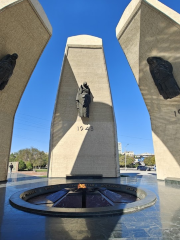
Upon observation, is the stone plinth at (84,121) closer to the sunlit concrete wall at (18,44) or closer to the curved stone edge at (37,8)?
the sunlit concrete wall at (18,44)

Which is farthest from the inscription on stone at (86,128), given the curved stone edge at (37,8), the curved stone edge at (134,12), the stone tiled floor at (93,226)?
the stone tiled floor at (93,226)

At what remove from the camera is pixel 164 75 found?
26.5 feet

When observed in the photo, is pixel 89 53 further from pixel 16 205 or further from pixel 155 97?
pixel 16 205

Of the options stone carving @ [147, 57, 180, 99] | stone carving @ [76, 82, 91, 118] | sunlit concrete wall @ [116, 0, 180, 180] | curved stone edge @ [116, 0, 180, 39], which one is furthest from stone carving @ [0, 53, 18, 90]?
stone carving @ [147, 57, 180, 99]

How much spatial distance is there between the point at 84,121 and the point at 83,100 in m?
1.69

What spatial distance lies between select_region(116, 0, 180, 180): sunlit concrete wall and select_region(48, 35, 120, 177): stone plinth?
10.6 feet

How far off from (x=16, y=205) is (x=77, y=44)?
11907 mm

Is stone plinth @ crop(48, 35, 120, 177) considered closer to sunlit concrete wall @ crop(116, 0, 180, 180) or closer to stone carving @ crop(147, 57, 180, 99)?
sunlit concrete wall @ crop(116, 0, 180, 180)

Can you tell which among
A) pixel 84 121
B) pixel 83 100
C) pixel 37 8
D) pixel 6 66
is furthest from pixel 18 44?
pixel 84 121

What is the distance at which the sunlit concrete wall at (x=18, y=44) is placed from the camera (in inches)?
282

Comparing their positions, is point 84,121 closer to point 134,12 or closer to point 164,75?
point 164,75

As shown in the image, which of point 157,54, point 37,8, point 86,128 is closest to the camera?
point 37,8

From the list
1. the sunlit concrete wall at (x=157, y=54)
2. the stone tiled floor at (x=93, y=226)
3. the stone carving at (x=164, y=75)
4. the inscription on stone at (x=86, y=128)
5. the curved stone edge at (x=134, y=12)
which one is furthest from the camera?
the inscription on stone at (x=86, y=128)

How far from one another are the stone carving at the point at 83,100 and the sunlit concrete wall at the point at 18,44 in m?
3.72
